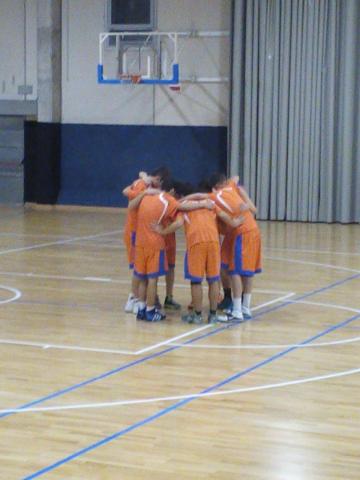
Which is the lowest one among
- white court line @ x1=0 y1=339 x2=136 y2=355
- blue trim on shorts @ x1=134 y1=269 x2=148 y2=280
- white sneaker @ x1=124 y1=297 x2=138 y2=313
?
white court line @ x1=0 y1=339 x2=136 y2=355

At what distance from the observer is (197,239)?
32.3 feet

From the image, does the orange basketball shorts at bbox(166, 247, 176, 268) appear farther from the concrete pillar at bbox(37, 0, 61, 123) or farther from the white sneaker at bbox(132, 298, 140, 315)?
the concrete pillar at bbox(37, 0, 61, 123)

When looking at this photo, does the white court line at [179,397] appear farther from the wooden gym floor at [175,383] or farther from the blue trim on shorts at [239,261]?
the blue trim on shorts at [239,261]

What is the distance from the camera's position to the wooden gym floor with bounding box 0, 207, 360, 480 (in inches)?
231

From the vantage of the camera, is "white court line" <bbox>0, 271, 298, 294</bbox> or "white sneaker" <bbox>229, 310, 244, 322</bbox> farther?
"white court line" <bbox>0, 271, 298, 294</bbox>

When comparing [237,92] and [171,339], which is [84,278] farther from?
[237,92]

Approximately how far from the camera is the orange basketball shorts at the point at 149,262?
9977 mm

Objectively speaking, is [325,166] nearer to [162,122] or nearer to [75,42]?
[162,122]

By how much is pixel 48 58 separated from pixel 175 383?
16.3 meters

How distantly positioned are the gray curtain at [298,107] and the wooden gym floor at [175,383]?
24.1ft

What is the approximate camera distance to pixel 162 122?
74.5 feet

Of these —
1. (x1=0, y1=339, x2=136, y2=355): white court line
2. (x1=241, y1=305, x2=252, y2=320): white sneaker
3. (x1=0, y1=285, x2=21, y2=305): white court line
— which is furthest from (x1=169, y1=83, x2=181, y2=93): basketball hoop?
(x1=0, y1=339, x2=136, y2=355): white court line

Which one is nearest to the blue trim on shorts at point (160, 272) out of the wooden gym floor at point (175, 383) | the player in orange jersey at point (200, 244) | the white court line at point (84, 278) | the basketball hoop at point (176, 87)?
the player in orange jersey at point (200, 244)

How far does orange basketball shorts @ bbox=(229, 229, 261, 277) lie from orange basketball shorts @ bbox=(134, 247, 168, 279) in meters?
0.69
